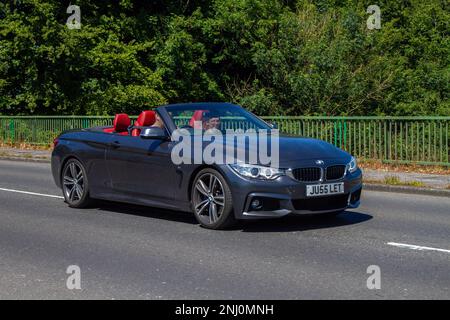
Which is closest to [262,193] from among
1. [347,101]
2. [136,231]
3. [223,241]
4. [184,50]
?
[223,241]

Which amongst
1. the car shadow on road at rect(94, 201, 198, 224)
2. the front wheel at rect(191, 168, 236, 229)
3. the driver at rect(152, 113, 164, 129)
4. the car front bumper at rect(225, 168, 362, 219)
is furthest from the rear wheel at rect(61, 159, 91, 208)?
the car front bumper at rect(225, 168, 362, 219)

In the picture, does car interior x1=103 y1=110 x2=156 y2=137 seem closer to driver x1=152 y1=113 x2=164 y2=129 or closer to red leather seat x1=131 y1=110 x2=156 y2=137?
red leather seat x1=131 y1=110 x2=156 y2=137

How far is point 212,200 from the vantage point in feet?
29.3

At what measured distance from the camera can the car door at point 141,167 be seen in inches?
374

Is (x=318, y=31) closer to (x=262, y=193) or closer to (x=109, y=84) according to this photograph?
(x=109, y=84)

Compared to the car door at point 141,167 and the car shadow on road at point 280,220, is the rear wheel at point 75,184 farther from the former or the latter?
the car door at point 141,167

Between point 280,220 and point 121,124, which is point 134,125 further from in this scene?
point 280,220

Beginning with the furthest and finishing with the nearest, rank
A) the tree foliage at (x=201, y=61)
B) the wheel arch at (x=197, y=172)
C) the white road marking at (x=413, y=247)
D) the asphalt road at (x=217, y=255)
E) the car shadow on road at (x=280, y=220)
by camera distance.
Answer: the tree foliage at (x=201, y=61) → the car shadow on road at (x=280, y=220) → the wheel arch at (x=197, y=172) → the white road marking at (x=413, y=247) → the asphalt road at (x=217, y=255)

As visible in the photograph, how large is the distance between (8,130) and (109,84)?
627cm

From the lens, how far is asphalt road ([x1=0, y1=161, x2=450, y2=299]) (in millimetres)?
6125

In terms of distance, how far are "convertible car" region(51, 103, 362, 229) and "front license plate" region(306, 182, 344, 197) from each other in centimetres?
1

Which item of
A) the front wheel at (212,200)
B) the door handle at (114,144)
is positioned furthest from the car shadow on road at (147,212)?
the door handle at (114,144)

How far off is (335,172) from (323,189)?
0.31 metres

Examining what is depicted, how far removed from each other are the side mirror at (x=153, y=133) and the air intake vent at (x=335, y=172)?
210 cm
